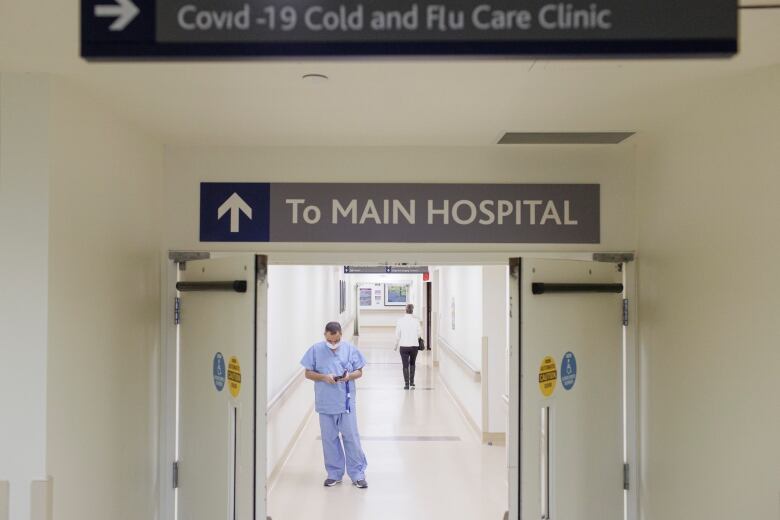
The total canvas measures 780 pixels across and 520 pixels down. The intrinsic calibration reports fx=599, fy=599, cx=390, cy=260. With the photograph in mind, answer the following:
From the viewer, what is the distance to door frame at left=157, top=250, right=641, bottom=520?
3.19 metres

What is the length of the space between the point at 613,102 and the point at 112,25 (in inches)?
79.1

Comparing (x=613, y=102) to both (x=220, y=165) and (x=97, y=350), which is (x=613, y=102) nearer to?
(x=220, y=165)

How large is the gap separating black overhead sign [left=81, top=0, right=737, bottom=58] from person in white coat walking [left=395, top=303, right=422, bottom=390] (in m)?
9.56

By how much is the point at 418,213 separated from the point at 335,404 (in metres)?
2.94

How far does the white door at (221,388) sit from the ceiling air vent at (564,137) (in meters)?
1.42

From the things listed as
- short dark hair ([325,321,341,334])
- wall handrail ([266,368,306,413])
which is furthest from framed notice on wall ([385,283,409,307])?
short dark hair ([325,321,341,334])

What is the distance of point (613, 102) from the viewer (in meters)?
2.50

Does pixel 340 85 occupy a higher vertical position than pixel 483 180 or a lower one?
higher

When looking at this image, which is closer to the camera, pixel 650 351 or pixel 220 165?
pixel 650 351

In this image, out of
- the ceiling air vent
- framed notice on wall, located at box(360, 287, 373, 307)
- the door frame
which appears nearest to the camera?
the ceiling air vent

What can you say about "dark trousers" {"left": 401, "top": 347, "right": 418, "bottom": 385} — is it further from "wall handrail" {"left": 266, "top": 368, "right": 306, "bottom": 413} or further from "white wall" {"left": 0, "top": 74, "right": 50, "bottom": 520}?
"white wall" {"left": 0, "top": 74, "right": 50, "bottom": 520}

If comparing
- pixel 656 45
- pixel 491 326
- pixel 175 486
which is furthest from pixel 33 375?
pixel 491 326

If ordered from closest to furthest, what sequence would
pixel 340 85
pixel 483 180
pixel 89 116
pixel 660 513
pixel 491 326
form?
pixel 340 85 → pixel 89 116 → pixel 660 513 → pixel 483 180 → pixel 491 326

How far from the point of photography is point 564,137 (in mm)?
3043
